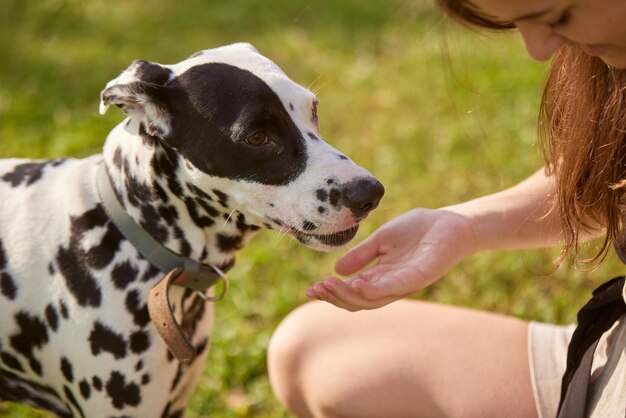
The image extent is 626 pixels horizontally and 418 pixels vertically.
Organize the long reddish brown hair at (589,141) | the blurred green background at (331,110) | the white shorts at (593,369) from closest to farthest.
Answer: the white shorts at (593,369), the long reddish brown hair at (589,141), the blurred green background at (331,110)

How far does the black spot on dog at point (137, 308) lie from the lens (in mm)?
2316

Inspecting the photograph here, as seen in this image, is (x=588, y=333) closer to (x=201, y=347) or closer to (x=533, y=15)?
(x=533, y=15)

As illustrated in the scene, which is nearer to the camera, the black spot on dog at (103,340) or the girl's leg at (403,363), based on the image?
the black spot on dog at (103,340)

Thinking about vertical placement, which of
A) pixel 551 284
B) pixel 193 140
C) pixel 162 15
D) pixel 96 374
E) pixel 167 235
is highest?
pixel 193 140

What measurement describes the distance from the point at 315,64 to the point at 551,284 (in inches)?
100.0

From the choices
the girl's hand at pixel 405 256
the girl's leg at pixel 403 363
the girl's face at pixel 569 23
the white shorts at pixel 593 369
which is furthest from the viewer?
the girl's leg at pixel 403 363

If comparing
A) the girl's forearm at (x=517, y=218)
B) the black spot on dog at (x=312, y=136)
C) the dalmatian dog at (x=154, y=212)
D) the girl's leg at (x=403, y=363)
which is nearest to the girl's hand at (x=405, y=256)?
the girl's forearm at (x=517, y=218)

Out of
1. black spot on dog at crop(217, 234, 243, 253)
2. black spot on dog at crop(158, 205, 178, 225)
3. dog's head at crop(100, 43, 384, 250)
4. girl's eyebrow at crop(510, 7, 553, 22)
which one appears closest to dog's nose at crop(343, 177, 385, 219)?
dog's head at crop(100, 43, 384, 250)

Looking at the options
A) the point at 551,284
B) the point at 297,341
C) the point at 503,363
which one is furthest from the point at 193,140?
the point at 551,284

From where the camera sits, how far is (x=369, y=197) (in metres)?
2.26

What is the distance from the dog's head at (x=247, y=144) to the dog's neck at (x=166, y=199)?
0.11 feet

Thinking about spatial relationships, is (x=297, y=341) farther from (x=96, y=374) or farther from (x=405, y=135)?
(x=405, y=135)

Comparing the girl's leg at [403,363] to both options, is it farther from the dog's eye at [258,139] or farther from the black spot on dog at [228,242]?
the dog's eye at [258,139]

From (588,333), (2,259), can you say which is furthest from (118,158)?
(588,333)
